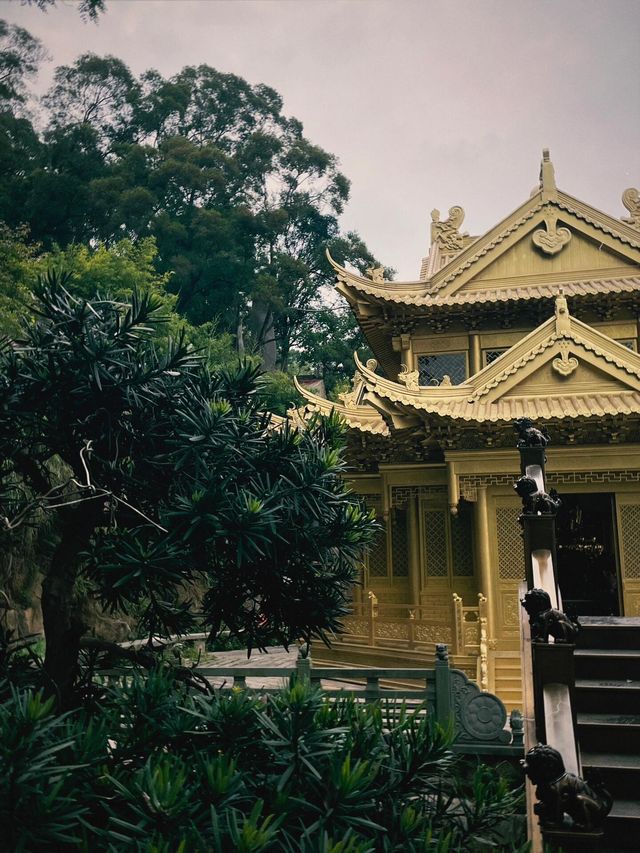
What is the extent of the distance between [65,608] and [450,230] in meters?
12.7

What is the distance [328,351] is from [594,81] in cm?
2363

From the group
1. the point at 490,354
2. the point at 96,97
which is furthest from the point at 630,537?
the point at 96,97

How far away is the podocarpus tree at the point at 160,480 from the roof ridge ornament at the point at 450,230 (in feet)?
37.1

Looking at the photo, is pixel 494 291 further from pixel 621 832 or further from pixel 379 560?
pixel 621 832

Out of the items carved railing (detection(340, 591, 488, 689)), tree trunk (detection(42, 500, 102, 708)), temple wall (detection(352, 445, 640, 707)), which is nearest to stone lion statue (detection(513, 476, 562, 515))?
tree trunk (detection(42, 500, 102, 708))

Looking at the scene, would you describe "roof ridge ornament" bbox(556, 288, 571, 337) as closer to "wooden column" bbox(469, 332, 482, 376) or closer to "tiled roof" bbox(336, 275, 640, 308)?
"tiled roof" bbox(336, 275, 640, 308)

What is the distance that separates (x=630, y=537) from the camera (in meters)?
10.4

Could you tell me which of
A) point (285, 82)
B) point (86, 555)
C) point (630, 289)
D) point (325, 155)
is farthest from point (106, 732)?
point (285, 82)

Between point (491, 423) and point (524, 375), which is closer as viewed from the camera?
point (491, 423)

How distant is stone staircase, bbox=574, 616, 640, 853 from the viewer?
3590mm

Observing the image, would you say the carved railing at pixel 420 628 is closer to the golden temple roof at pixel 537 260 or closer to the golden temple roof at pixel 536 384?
the golden temple roof at pixel 536 384

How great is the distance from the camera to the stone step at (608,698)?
425 cm

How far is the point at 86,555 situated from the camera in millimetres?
3799

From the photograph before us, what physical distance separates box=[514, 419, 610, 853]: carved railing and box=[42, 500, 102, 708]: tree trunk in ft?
8.46
